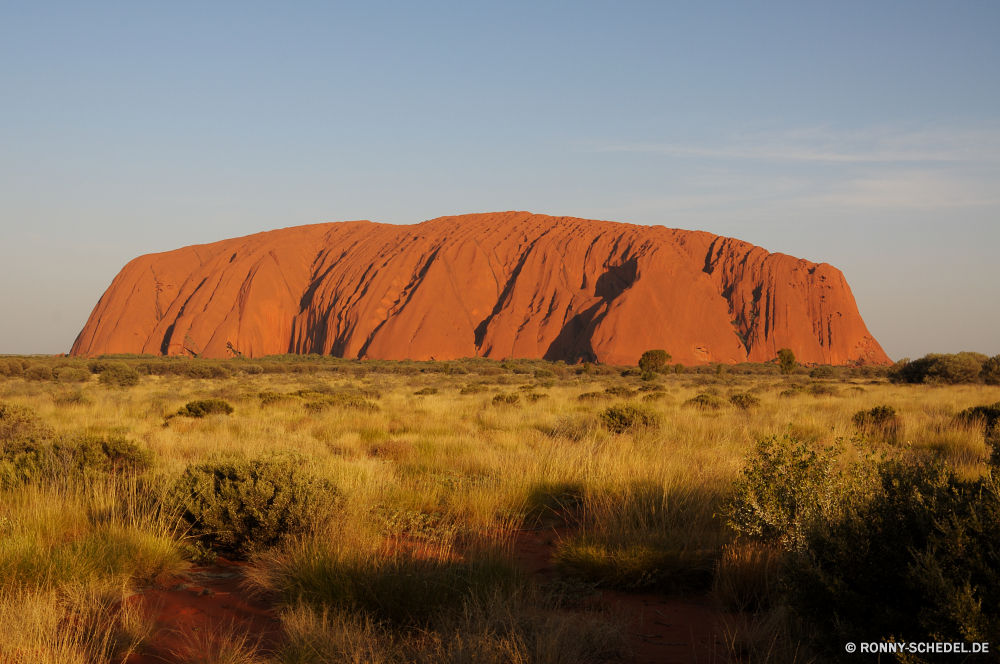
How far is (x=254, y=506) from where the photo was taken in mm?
4680

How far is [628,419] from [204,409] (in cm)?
936

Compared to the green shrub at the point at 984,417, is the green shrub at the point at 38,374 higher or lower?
lower

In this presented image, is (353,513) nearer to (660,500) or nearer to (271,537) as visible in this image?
(271,537)

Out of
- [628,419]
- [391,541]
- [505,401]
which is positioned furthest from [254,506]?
[505,401]

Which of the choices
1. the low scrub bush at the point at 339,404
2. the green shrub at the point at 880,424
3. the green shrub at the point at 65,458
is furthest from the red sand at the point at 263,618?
the low scrub bush at the point at 339,404

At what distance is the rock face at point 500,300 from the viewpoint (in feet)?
248

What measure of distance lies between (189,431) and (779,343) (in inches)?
3149

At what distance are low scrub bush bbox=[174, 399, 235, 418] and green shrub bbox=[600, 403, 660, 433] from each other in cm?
854

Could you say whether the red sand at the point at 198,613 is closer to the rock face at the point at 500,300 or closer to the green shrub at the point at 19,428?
the green shrub at the point at 19,428

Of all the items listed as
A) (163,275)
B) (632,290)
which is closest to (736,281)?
(632,290)

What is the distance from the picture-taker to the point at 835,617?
221 cm

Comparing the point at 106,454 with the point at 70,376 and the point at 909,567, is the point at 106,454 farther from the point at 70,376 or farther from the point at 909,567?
the point at 70,376

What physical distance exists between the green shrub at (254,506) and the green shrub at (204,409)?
30.3 feet

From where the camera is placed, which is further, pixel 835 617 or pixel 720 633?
pixel 720 633
